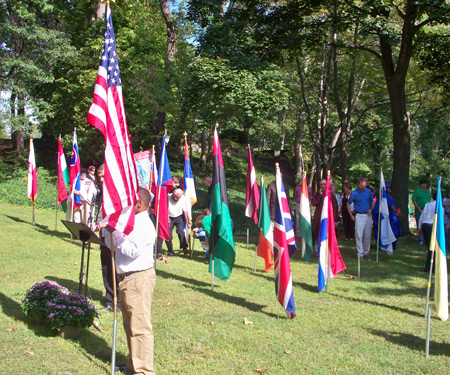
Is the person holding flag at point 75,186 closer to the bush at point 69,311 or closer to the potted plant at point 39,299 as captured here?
the potted plant at point 39,299

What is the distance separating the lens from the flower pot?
6121 mm

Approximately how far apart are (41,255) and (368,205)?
7945 millimetres

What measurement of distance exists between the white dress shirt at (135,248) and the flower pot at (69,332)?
150 centimetres

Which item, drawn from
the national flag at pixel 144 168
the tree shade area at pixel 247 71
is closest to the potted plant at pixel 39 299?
the national flag at pixel 144 168

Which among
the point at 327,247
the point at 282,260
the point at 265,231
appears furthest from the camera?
the point at 265,231

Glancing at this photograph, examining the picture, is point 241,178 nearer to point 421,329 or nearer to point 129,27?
point 129,27

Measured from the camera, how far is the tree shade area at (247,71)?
1608 centimetres

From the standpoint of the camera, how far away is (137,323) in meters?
5.07

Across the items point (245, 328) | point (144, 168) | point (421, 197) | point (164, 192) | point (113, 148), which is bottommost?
point (245, 328)

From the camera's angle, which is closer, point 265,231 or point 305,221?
point 265,231

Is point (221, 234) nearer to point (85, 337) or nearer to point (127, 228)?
point (85, 337)

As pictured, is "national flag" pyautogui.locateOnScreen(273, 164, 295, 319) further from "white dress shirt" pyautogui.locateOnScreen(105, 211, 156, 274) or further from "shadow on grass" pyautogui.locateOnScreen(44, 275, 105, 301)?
"shadow on grass" pyautogui.locateOnScreen(44, 275, 105, 301)

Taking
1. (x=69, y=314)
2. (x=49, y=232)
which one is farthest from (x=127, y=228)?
(x=49, y=232)

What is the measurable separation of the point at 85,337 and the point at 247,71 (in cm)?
1133
